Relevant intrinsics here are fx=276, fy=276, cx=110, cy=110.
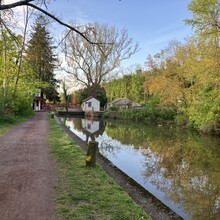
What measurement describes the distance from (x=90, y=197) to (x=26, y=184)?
63.1 inches

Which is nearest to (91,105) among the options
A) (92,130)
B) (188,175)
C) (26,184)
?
(92,130)

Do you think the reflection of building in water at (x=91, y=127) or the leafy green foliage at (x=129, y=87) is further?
the leafy green foliage at (x=129, y=87)

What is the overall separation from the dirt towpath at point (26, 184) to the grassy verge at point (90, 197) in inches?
11.1

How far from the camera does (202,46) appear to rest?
21125 millimetres

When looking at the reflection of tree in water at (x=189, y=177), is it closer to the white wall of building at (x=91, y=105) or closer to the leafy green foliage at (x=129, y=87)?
the white wall of building at (x=91, y=105)

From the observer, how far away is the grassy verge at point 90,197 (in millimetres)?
4930

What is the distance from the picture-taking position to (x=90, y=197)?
18.9ft

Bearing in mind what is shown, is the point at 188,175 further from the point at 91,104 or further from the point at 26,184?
the point at 91,104

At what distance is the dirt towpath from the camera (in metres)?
4.72

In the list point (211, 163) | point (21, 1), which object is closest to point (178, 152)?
point (211, 163)

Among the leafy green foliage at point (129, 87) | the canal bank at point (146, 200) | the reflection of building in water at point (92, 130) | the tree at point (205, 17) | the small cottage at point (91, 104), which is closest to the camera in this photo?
the canal bank at point (146, 200)

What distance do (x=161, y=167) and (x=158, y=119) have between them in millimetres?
29551

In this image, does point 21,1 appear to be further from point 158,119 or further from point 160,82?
point 158,119

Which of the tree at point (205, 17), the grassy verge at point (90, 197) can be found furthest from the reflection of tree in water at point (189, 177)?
the tree at point (205, 17)
